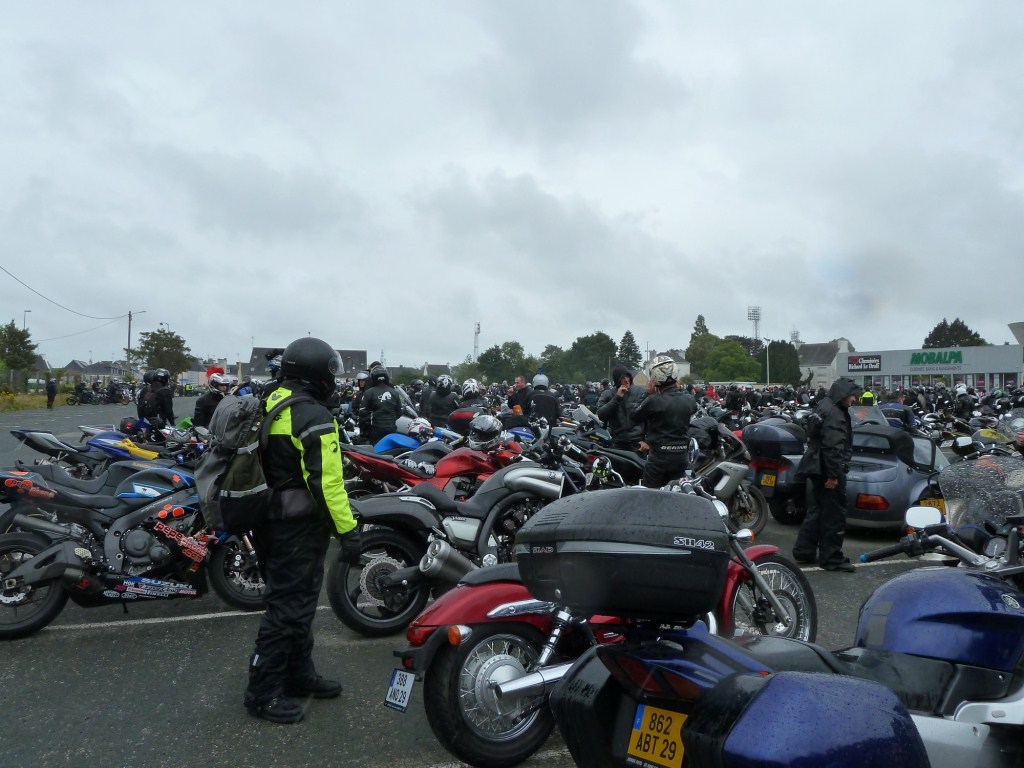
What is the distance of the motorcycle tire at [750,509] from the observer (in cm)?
820

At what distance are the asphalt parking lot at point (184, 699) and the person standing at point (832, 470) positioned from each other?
0.99 m

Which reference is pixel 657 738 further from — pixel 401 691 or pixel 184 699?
pixel 184 699

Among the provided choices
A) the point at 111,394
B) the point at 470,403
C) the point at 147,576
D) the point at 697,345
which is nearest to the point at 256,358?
the point at 111,394

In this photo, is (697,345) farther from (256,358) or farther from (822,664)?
(822,664)

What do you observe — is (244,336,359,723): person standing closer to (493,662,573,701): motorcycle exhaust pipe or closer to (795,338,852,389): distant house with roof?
(493,662,573,701): motorcycle exhaust pipe

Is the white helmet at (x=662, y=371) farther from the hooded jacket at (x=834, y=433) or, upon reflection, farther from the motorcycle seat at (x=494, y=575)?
the motorcycle seat at (x=494, y=575)

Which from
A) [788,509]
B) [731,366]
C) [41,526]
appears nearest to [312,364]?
[41,526]

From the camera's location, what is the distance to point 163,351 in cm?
6969

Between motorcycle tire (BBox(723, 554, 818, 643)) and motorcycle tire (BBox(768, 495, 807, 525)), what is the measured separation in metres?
4.54

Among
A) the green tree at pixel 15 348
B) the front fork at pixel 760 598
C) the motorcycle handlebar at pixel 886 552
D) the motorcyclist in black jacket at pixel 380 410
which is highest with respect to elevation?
the green tree at pixel 15 348

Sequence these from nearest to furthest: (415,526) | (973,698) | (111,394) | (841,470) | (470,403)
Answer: (973,698) → (415,526) → (841,470) → (470,403) → (111,394)

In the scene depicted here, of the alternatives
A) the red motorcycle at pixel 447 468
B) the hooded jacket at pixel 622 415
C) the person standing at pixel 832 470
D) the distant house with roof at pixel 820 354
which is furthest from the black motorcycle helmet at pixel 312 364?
the distant house with roof at pixel 820 354

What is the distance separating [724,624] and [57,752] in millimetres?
2998

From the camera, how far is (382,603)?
4879 mm
